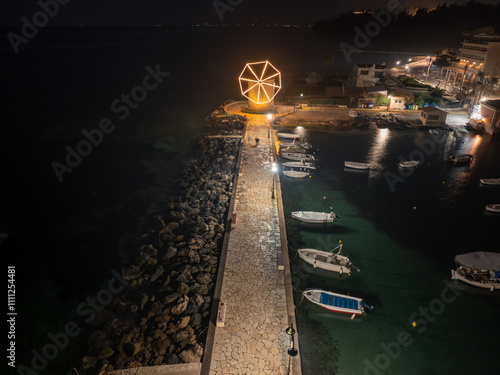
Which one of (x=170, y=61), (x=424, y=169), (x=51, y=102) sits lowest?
(x=424, y=169)

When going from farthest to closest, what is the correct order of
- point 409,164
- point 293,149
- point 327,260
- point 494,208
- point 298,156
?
1. point 293,149
2. point 298,156
3. point 409,164
4. point 494,208
5. point 327,260

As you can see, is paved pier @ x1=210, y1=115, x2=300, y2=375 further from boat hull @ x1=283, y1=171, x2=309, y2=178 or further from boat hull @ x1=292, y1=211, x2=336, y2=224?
boat hull @ x1=283, y1=171, x2=309, y2=178

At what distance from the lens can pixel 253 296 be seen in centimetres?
1658

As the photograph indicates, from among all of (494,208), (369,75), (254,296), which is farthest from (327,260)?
(369,75)

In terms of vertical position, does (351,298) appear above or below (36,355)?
above

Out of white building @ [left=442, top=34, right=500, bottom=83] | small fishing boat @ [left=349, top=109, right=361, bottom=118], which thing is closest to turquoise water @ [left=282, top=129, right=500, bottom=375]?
small fishing boat @ [left=349, top=109, right=361, bottom=118]

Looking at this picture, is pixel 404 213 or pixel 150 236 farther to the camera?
pixel 404 213

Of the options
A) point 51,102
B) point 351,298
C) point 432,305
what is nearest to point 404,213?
point 432,305

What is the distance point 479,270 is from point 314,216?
36.2ft

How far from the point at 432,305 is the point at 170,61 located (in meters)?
126

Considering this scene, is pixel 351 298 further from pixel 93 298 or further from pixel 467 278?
pixel 93 298

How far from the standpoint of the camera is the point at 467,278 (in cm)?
1944

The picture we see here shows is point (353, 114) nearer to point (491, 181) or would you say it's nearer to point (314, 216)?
point (491, 181)

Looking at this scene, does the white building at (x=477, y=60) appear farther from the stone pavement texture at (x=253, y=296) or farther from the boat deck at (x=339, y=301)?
the boat deck at (x=339, y=301)
